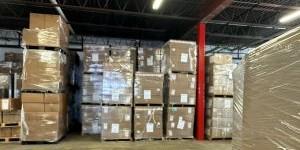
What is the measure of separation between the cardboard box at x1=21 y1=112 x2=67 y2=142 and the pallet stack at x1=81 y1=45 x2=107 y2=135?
1.75 m

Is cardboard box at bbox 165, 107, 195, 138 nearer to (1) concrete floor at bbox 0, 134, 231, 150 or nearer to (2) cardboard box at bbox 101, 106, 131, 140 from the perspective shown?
(1) concrete floor at bbox 0, 134, 231, 150

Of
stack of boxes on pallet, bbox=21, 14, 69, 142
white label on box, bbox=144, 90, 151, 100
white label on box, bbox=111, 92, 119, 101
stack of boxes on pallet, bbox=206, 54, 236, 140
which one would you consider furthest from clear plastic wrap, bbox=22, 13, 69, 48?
stack of boxes on pallet, bbox=206, 54, 236, 140

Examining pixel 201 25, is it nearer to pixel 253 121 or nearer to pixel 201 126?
pixel 201 126

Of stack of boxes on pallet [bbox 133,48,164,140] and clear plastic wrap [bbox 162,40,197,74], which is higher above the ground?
clear plastic wrap [bbox 162,40,197,74]

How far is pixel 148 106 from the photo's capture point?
8.02 m

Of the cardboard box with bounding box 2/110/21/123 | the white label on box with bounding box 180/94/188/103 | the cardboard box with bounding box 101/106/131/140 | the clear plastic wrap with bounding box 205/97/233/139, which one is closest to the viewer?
the cardboard box with bounding box 2/110/21/123

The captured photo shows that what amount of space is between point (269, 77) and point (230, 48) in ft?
53.9

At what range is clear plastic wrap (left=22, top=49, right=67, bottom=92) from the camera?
7.16 meters

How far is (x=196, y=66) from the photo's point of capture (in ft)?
28.2

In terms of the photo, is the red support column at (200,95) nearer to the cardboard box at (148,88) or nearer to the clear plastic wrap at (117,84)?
the cardboard box at (148,88)

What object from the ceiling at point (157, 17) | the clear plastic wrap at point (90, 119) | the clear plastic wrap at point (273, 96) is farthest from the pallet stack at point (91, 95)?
the clear plastic wrap at point (273, 96)

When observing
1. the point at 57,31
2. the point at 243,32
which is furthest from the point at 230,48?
the point at 57,31

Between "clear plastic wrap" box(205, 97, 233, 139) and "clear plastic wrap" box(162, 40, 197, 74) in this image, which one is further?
"clear plastic wrap" box(205, 97, 233, 139)

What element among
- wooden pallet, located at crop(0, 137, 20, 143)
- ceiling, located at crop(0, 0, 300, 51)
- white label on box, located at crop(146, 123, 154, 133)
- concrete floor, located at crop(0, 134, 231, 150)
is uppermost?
ceiling, located at crop(0, 0, 300, 51)
